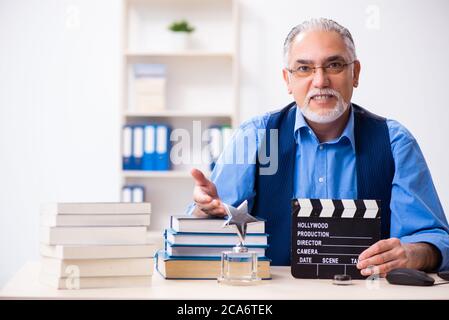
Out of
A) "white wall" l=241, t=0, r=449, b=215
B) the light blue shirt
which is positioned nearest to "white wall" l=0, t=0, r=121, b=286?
"white wall" l=241, t=0, r=449, b=215

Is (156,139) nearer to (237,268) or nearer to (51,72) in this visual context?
(51,72)

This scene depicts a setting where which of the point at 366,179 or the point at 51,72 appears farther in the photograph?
the point at 51,72


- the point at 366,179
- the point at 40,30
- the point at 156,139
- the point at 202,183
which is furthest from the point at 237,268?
the point at 40,30

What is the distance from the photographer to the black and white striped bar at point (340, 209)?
158cm

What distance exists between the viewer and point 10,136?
424 centimetres

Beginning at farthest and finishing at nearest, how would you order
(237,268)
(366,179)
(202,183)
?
(366,179), (202,183), (237,268)

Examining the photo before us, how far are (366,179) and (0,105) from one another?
2737mm

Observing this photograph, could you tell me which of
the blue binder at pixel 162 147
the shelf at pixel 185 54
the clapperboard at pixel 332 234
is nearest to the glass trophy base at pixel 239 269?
the clapperboard at pixel 332 234

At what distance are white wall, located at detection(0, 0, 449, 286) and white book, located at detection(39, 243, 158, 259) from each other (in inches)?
109

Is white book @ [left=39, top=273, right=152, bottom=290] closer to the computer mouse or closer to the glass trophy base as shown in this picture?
the glass trophy base

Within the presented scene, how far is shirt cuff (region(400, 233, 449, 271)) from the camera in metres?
1.75

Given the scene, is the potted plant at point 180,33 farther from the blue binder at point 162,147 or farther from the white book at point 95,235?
the white book at point 95,235

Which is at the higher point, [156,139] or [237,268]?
[156,139]

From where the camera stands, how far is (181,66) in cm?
416
